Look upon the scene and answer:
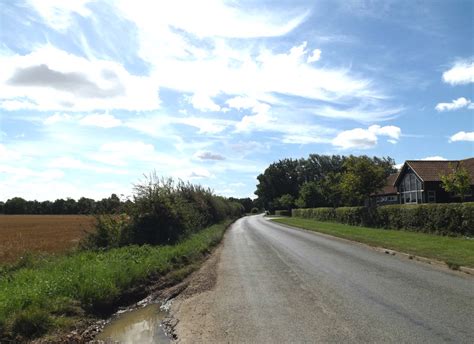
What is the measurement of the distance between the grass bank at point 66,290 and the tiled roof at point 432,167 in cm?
3998

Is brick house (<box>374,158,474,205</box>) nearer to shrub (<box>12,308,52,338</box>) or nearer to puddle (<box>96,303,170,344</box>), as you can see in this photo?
puddle (<box>96,303,170,344</box>)

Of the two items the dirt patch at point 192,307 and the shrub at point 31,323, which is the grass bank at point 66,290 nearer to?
the shrub at point 31,323

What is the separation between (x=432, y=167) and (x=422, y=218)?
25.6m

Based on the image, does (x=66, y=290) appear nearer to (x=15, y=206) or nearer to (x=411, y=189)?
(x=411, y=189)

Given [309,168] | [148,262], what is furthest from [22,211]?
[148,262]

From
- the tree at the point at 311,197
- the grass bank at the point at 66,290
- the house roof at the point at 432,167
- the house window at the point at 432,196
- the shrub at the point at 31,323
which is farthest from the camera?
the tree at the point at 311,197

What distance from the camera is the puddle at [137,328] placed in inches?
291

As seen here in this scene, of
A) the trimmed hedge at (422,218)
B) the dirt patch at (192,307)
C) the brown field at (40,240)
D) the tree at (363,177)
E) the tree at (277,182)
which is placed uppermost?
the tree at (277,182)

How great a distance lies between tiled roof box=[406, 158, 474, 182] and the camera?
47000 millimetres

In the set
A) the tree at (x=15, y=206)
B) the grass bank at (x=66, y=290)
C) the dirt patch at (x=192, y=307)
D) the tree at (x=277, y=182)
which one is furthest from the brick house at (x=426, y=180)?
the tree at (x=15, y=206)

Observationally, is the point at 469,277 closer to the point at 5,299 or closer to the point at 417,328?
the point at 417,328

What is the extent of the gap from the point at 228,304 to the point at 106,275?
3267 mm

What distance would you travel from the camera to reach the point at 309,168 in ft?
476

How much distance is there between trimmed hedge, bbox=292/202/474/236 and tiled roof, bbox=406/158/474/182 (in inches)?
529
